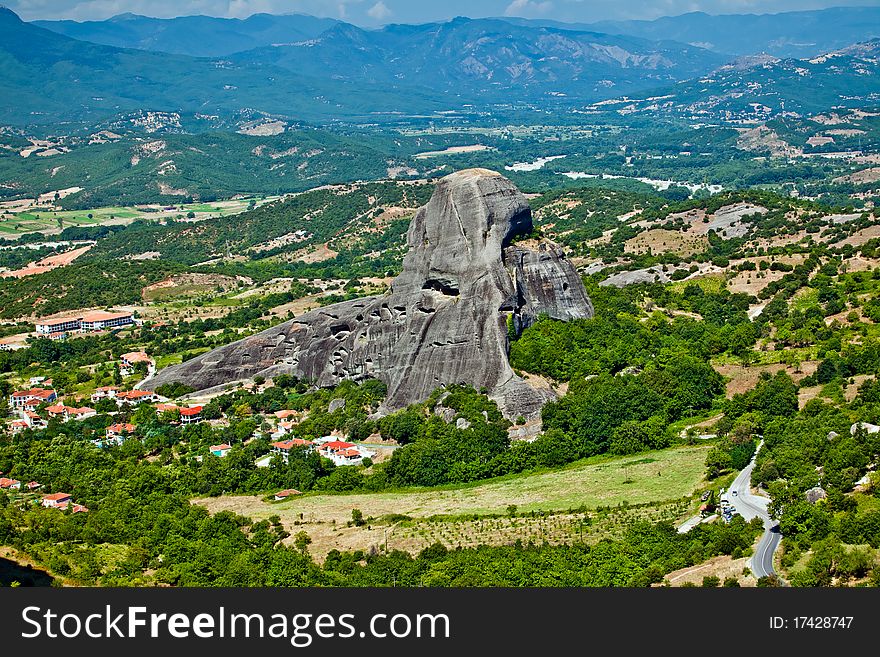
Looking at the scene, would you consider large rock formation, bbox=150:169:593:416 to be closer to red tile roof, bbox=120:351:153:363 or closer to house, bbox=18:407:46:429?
house, bbox=18:407:46:429

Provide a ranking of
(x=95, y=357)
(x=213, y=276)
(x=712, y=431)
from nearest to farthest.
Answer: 1. (x=712, y=431)
2. (x=95, y=357)
3. (x=213, y=276)

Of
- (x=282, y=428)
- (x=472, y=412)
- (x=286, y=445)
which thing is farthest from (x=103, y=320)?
(x=472, y=412)

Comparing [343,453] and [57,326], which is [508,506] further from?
[57,326]

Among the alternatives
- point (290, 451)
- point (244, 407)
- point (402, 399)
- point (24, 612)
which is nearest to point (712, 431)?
point (402, 399)

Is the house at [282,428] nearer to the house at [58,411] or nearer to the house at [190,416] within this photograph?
the house at [190,416]

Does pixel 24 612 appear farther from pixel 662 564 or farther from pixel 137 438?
pixel 137 438
